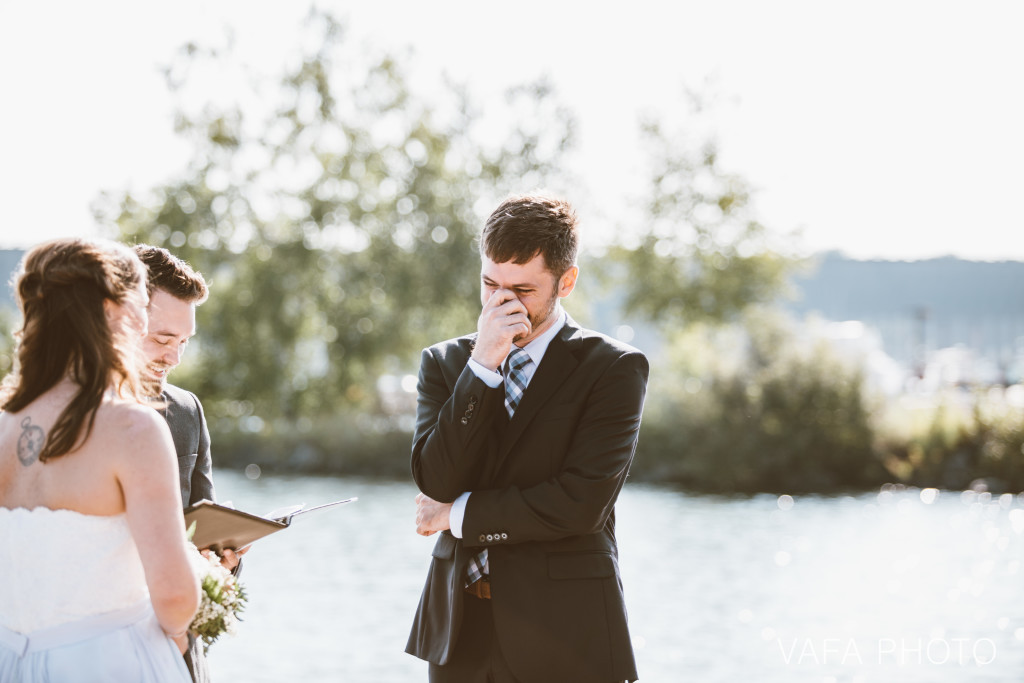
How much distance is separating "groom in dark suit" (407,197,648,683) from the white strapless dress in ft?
2.56

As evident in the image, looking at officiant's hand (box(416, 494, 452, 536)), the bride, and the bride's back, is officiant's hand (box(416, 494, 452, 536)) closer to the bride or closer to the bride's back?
the bride

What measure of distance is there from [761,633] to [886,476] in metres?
12.7

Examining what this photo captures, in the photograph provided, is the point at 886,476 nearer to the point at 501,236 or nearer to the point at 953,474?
the point at 953,474

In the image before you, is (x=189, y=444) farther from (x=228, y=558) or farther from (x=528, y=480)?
(x=528, y=480)

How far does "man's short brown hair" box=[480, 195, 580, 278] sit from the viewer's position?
2668 mm

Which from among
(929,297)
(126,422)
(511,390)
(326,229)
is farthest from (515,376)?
(929,297)

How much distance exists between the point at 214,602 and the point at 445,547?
642 mm

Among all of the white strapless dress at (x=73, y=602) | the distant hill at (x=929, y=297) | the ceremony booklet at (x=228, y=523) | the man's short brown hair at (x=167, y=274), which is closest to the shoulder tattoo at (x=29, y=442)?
the white strapless dress at (x=73, y=602)

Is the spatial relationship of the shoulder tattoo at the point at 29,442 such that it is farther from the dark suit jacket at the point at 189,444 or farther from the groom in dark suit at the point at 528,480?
the groom in dark suit at the point at 528,480

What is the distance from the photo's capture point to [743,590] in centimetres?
1564

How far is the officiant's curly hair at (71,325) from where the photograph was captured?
2072mm

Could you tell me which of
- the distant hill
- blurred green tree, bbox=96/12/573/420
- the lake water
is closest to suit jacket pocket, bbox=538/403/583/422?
the lake water

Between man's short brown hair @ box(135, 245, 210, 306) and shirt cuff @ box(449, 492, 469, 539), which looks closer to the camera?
shirt cuff @ box(449, 492, 469, 539)

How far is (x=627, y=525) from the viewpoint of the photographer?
70.0ft
